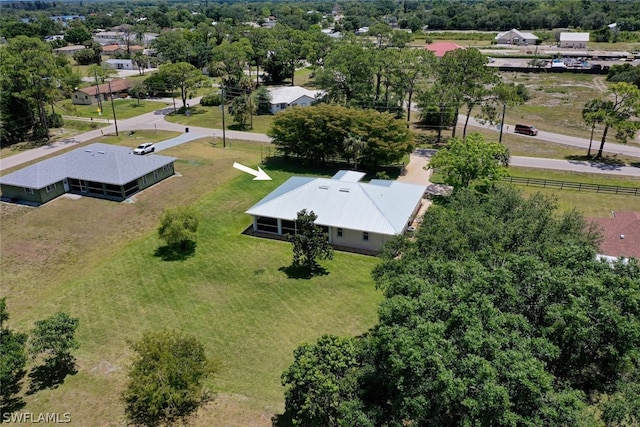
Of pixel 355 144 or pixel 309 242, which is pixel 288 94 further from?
pixel 309 242

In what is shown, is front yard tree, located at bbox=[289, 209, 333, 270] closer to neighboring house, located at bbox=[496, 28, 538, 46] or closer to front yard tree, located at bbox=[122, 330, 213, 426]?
front yard tree, located at bbox=[122, 330, 213, 426]

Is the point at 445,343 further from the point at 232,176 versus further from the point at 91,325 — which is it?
the point at 232,176

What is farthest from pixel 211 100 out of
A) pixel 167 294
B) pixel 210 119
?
pixel 167 294

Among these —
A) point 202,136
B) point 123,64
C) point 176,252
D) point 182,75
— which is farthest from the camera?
point 123,64

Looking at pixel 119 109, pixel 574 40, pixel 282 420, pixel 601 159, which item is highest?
pixel 574 40

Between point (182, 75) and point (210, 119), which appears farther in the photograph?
→ point (182, 75)

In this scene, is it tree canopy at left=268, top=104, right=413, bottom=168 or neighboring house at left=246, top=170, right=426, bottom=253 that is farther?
tree canopy at left=268, top=104, right=413, bottom=168

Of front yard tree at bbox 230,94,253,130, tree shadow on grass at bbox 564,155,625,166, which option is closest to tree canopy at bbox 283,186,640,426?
tree shadow on grass at bbox 564,155,625,166
